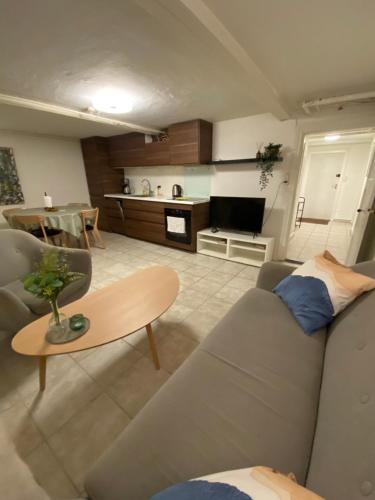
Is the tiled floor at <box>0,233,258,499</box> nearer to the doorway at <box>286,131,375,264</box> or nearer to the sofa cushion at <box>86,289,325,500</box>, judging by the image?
the sofa cushion at <box>86,289,325,500</box>

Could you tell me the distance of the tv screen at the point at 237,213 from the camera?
128 inches

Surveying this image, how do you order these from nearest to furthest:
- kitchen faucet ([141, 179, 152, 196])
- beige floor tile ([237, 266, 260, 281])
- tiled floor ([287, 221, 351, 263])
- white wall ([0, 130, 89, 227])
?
1. beige floor tile ([237, 266, 260, 281])
2. tiled floor ([287, 221, 351, 263])
3. white wall ([0, 130, 89, 227])
4. kitchen faucet ([141, 179, 152, 196])

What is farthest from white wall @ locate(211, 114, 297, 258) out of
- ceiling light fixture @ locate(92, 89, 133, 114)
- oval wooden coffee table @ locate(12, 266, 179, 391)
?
oval wooden coffee table @ locate(12, 266, 179, 391)

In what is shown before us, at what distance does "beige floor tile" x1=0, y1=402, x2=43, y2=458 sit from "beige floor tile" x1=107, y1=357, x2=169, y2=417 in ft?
1.38

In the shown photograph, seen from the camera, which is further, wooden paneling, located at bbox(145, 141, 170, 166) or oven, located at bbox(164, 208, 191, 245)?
→ wooden paneling, located at bbox(145, 141, 170, 166)

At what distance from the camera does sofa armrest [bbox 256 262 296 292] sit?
174 centimetres

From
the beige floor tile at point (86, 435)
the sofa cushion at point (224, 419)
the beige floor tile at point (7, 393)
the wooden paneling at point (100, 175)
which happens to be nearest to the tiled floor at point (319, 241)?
the sofa cushion at point (224, 419)

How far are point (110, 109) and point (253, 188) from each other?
2.37 meters

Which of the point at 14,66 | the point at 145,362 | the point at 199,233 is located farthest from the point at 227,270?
the point at 14,66

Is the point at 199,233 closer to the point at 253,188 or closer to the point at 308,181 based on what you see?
the point at 253,188

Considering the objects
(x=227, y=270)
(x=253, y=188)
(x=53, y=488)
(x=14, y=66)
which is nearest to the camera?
(x=53, y=488)

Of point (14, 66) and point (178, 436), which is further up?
point (14, 66)

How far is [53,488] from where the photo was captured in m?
0.96

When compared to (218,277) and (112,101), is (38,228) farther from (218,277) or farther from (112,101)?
(218,277)
